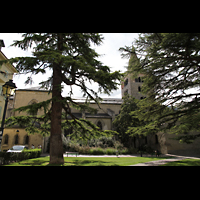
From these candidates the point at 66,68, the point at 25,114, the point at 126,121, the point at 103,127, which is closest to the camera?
the point at 66,68

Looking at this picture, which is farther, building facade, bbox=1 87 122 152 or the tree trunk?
building facade, bbox=1 87 122 152

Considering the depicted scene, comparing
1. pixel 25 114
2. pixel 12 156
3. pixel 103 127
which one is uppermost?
pixel 25 114

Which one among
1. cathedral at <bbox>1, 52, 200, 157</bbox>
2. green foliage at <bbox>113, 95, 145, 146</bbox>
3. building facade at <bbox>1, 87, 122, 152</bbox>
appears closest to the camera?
cathedral at <bbox>1, 52, 200, 157</bbox>

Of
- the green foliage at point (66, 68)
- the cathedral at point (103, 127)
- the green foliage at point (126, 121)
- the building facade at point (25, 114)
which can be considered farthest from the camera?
the green foliage at point (126, 121)

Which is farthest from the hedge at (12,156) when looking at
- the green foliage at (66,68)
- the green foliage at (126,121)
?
the green foliage at (126,121)

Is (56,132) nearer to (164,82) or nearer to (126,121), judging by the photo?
(164,82)

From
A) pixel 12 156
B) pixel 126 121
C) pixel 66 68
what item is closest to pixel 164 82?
pixel 66 68

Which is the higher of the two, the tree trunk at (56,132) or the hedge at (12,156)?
the tree trunk at (56,132)

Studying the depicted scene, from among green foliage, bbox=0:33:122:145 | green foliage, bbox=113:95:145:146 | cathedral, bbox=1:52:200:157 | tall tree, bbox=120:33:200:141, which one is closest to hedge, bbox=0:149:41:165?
green foliage, bbox=0:33:122:145

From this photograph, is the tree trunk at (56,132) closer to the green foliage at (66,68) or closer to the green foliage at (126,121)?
the green foliage at (66,68)

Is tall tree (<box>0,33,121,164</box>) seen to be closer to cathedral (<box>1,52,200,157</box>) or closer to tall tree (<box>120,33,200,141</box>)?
tall tree (<box>120,33,200,141</box>)

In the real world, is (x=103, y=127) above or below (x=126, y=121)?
below

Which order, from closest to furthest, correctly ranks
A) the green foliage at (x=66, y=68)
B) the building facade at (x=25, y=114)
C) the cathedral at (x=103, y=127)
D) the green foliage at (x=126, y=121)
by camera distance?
the green foliage at (x=66, y=68) < the cathedral at (x=103, y=127) < the building facade at (x=25, y=114) < the green foliage at (x=126, y=121)
